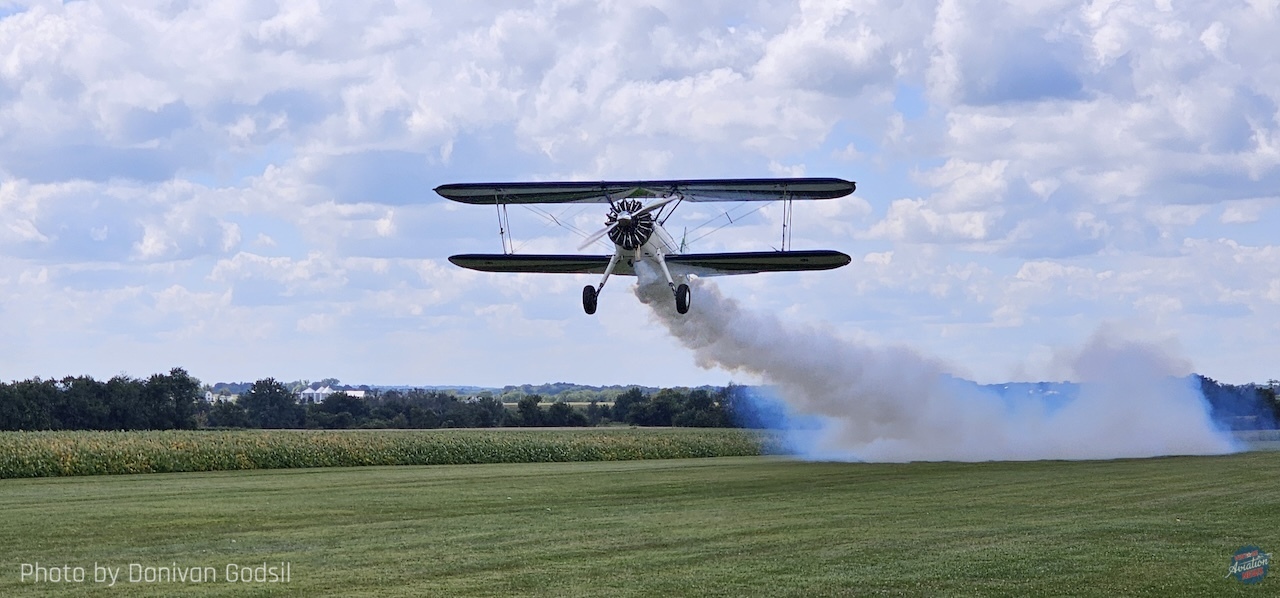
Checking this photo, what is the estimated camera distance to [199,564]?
1992cm

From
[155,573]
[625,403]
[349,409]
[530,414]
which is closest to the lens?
[155,573]

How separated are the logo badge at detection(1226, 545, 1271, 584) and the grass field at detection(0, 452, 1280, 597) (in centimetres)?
21

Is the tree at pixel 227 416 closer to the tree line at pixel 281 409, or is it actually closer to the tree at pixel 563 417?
the tree line at pixel 281 409

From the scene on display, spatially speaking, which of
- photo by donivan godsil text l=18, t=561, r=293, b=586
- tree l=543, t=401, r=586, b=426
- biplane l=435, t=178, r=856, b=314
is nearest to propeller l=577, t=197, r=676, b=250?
biplane l=435, t=178, r=856, b=314

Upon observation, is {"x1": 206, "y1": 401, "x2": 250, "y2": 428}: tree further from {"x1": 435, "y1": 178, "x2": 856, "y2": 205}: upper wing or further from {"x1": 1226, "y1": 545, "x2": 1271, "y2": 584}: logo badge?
{"x1": 1226, "y1": 545, "x2": 1271, "y2": 584}: logo badge

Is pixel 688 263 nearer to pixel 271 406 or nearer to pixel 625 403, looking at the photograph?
pixel 625 403

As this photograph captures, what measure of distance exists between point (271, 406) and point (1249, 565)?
94.9m

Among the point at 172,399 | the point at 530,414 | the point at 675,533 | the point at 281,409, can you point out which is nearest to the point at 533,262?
the point at 675,533

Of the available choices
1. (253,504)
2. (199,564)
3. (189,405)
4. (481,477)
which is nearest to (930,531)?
(199,564)

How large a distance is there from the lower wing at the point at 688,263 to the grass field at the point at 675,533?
19.9ft

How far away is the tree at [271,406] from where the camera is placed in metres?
104

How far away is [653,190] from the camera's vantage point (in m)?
35.7

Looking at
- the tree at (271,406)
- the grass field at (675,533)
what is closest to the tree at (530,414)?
the tree at (271,406)

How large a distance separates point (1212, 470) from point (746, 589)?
89.9 ft
